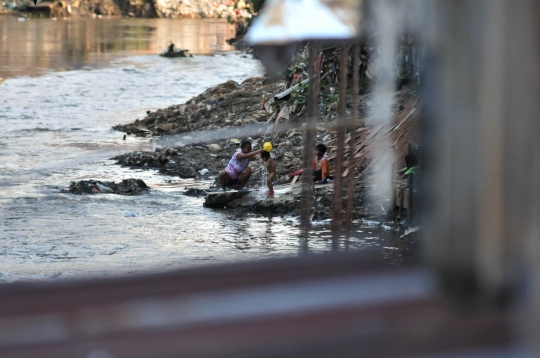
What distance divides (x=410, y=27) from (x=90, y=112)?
41.0 ft

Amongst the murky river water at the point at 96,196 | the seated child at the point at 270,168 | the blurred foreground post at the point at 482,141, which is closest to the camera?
the blurred foreground post at the point at 482,141

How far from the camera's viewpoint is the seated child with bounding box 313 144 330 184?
282 inches

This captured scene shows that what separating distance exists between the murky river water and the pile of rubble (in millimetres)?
155

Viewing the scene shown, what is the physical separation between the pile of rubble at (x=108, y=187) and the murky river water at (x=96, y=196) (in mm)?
155

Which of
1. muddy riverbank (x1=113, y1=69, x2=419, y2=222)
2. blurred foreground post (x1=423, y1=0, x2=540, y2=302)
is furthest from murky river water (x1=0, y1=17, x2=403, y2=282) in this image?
blurred foreground post (x1=423, y1=0, x2=540, y2=302)

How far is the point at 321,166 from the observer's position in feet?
23.6

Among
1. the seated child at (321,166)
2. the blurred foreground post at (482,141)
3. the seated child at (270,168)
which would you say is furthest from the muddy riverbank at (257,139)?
the blurred foreground post at (482,141)

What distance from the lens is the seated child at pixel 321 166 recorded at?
7.17 metres

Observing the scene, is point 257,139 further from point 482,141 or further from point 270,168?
point 482,141

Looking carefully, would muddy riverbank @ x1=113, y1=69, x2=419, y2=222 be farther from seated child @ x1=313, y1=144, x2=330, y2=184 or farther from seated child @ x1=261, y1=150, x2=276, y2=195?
seated child @ x1=313, y1=144, x2=330, y2=184

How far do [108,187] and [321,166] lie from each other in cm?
225

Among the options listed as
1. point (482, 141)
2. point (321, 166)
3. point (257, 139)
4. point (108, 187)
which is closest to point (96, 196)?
point (108, 187)

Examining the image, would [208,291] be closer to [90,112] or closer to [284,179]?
[284,179]

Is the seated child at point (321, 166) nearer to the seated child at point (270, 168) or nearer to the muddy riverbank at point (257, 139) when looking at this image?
the muddy riverbank at point (257, 139)
